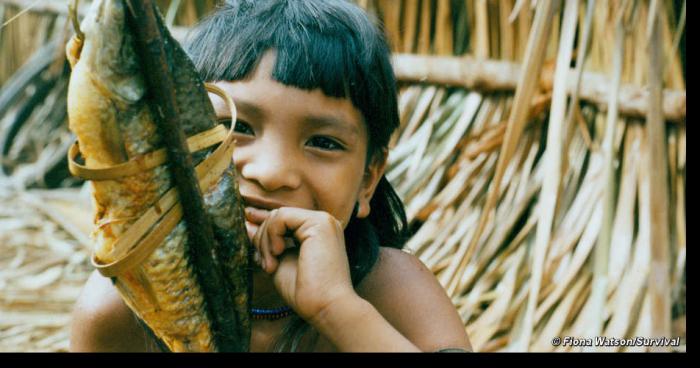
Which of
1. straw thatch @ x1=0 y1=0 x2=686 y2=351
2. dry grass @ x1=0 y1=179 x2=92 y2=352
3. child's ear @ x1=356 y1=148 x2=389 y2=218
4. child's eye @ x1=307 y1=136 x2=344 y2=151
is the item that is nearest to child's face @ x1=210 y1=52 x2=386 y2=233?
child's eye @ x1=307 y1=136 x2=344 y2=151

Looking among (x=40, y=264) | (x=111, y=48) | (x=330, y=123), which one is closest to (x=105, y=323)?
(x=330, y=123)

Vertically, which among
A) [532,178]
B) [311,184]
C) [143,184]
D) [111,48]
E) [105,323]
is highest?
[111,48]

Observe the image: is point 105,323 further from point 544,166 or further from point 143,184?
point 544,166

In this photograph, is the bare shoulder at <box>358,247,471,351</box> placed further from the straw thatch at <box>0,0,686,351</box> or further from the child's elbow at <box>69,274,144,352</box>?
the child's elbow at <box>69,274,144,352</box>

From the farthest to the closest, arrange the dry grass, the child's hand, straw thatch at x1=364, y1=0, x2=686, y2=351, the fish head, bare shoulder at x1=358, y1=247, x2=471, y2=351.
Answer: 1. the dry grass
2. straw thatch at x1=364, y1=0, x2=686, y2=351
3. bare shoulder at x1=358, y1=247, x2=471, y2=351
4. the child's hand
5. the fish head

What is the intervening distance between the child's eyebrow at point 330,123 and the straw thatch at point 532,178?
0.36 m

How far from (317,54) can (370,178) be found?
0.28m

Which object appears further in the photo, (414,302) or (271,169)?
(414,302)

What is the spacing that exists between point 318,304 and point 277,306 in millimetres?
327

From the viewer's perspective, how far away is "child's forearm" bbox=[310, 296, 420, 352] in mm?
1037

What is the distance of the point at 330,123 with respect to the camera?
1216 millimetres

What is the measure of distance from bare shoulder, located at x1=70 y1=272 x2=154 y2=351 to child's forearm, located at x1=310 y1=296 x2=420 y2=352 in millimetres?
457

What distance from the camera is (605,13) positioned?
2.13m
